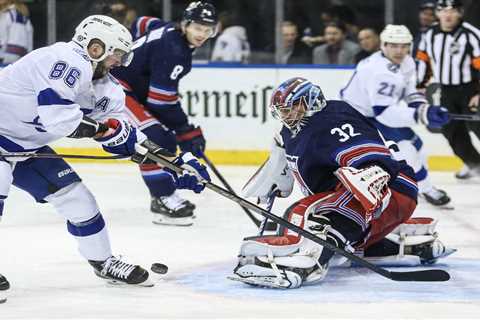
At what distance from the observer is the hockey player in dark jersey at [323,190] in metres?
4.18

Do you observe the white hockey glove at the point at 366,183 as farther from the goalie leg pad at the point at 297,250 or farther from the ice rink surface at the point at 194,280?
the ice rink surface at the point at 194,280

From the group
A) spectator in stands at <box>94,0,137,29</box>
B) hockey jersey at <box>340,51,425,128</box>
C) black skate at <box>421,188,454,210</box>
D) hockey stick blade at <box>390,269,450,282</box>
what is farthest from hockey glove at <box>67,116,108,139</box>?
spectator in stands at <box>94,0,137,29</box>

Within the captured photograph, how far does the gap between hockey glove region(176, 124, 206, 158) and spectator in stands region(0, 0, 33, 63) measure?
8.49 feet

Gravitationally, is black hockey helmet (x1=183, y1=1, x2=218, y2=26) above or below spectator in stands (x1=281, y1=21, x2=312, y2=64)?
above

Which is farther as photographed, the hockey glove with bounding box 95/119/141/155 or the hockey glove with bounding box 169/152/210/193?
the hockey glove with bounding box 169/152/210/193

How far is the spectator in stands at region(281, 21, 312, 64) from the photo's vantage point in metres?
8.02

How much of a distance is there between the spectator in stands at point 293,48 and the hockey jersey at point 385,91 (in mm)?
1743

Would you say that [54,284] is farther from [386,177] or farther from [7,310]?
[386,177]

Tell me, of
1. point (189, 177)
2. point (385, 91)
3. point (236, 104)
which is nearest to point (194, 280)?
point (189, 177)

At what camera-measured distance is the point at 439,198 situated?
636 centimetres

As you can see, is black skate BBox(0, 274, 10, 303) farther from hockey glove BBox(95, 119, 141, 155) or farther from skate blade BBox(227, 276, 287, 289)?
skate blade BBox(227, 276, 287, 289)

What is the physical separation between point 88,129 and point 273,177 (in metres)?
0.91

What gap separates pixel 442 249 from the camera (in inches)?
184

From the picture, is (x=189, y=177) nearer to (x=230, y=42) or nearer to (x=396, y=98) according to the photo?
(x=396, y=98)
